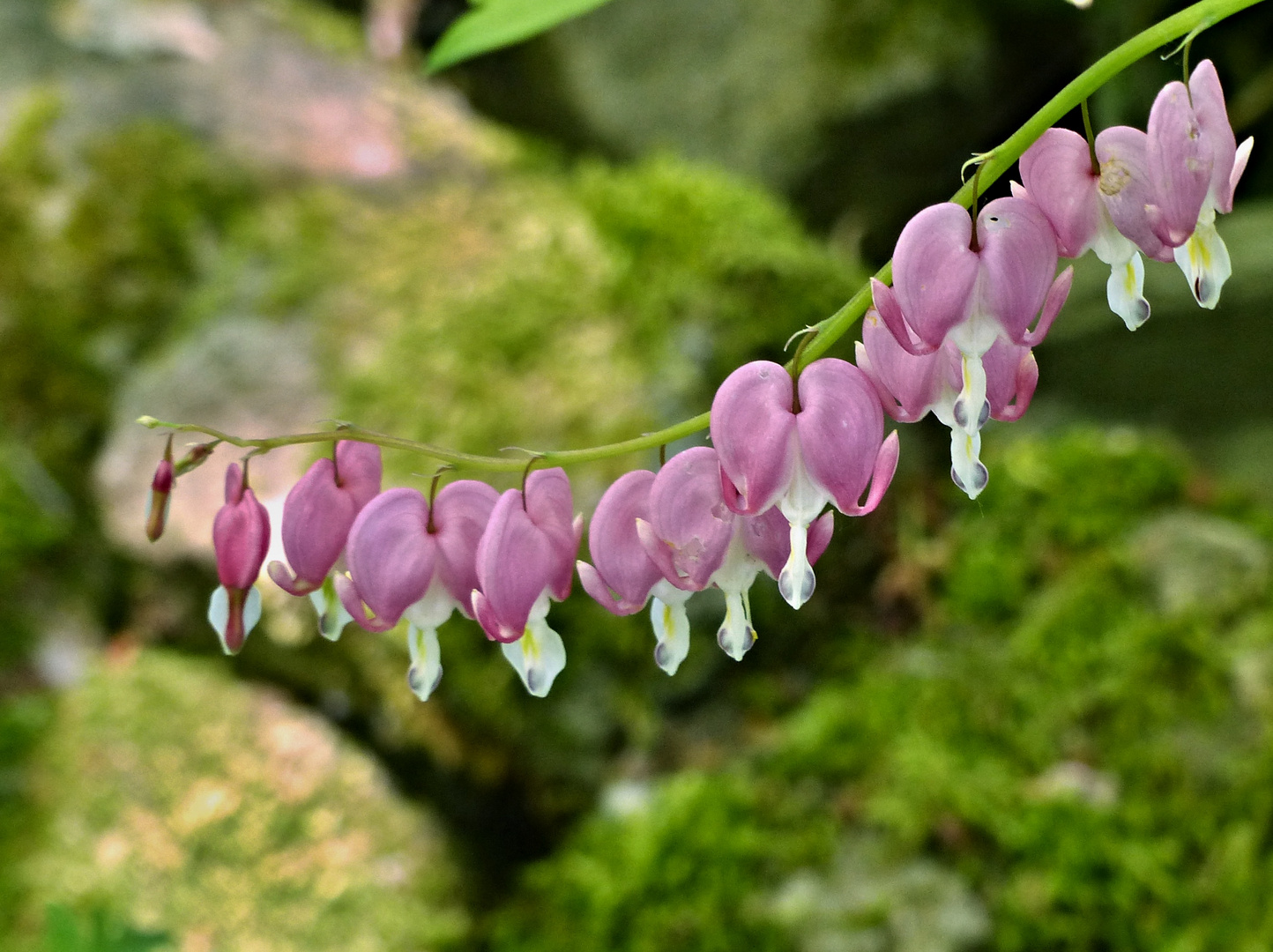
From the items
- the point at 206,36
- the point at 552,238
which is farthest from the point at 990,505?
the point at 206,36

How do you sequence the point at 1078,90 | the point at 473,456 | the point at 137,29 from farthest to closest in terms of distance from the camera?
1. the point at 137,29
2. the point at 473,456
3. the point at 1078,90

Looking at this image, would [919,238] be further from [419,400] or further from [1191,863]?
[419,400]

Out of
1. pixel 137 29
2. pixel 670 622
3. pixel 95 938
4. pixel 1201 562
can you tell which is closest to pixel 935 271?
pixel 670 622

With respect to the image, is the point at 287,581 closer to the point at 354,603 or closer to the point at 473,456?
the point at 354,603

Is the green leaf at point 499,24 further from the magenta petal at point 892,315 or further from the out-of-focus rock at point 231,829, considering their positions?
the out-of-focus rock at point 231,829

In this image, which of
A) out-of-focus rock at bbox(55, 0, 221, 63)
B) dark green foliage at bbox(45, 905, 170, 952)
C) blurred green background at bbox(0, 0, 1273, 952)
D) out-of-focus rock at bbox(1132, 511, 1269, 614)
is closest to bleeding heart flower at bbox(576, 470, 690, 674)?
dark green foliage at bbox(45, 905, 170, 952)

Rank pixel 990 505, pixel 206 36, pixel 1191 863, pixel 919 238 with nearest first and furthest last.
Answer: pixel 919 238 < pixel 1191 863 < pixel 990 505 < pixel 206 36
